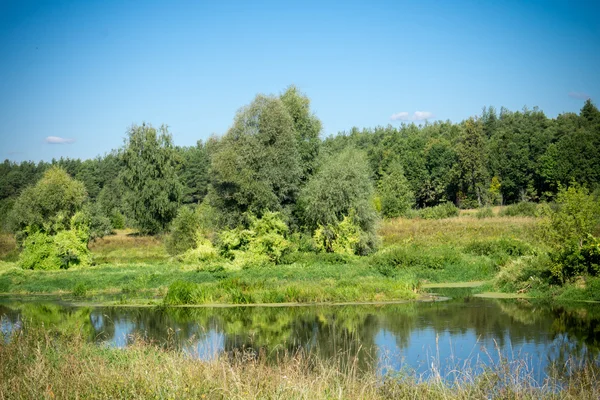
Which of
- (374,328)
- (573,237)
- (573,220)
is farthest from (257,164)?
(374,328)

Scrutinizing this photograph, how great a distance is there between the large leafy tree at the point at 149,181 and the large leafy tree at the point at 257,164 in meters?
29.6

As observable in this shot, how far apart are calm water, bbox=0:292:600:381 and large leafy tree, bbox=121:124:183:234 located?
45143 millimetres

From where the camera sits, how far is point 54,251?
47.6 meters

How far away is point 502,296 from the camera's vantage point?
31547 millimetres

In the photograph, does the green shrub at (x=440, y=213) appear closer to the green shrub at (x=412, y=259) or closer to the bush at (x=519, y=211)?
the bush at (x=519, y=211)

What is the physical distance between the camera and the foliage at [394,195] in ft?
268

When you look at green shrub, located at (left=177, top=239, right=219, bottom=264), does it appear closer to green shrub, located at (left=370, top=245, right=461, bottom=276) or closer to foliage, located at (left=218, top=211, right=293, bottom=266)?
foliage, located at (left=218, top=211, right=293, bottom=266)

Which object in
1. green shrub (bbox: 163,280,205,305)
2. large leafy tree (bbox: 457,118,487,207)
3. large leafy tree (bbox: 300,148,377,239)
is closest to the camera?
green shrub (bbox: 163,280,205,305)

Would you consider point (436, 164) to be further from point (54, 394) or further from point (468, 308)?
point (54, 394)

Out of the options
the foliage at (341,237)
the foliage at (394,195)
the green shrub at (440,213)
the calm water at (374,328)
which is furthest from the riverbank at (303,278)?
the foliage at (394,195)

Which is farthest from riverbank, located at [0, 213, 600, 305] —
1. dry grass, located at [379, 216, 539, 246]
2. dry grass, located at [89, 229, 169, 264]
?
dry grass, located at [89, 229, 169, 264]

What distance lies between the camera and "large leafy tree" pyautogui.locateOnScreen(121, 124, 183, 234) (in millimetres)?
78000

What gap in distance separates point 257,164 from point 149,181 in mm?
33350

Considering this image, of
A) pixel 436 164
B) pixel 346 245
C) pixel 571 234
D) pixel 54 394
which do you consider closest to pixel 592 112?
pixel 436 164
